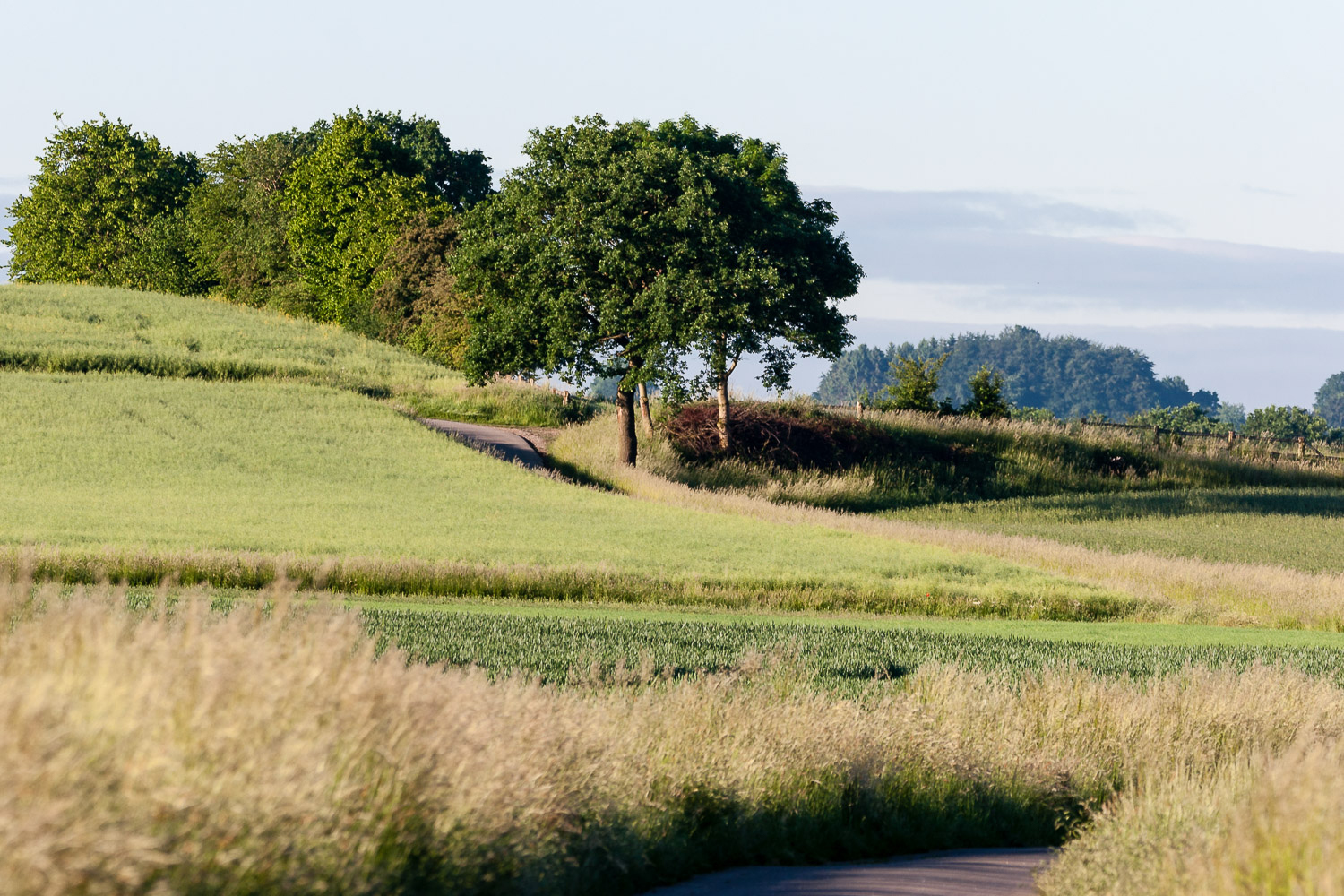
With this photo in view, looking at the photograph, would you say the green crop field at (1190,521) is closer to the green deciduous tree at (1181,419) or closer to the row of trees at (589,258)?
the row of trees at (589,258)

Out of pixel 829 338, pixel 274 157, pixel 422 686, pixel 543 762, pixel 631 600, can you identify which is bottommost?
pixel 631 600

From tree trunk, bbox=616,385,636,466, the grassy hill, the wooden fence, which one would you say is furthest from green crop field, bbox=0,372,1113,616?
the wooden fence

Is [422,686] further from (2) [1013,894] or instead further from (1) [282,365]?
(1) [282,365]

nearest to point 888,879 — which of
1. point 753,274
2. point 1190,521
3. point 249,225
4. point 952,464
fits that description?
point 753,274

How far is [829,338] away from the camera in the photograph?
49.0 meters

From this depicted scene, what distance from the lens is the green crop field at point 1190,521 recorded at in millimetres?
39656

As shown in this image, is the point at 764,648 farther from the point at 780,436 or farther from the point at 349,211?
the point at 349,211

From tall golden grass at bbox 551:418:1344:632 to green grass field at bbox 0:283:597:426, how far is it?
58.0ft

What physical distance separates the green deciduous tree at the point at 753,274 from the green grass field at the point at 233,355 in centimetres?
1107

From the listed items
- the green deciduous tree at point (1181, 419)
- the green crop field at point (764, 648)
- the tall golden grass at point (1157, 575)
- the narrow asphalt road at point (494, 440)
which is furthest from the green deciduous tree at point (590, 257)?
the green deciduous tree at point (1181, 419)

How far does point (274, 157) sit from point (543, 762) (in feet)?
315

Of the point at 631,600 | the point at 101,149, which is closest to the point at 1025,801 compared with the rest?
the point at 631,600

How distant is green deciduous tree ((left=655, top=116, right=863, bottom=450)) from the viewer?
1668 inches

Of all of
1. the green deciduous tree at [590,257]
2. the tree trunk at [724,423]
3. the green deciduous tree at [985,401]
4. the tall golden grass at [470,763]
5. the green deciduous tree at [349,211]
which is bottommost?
the tall golden grass at [470,763]
